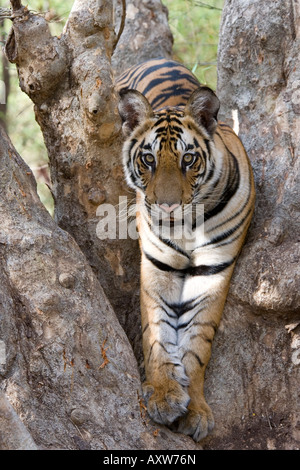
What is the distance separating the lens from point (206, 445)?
302 cm

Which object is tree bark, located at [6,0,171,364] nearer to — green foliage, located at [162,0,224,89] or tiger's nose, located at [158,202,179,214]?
tiger's nose, located at [158,202,179,214]

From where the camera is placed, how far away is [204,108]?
10.7ft

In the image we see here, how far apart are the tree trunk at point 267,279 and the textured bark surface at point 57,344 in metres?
0.41

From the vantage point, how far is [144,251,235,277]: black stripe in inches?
130

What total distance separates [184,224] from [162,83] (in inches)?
49.5

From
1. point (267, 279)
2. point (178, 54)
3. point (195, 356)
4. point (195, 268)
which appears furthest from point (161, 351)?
point (178, 54)

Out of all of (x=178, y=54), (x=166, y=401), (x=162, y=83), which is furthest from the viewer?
(x=178, y=54)

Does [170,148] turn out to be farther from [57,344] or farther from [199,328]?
[57,344]

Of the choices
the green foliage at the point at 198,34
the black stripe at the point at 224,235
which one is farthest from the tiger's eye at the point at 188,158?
the green foliage at the point at 198,34

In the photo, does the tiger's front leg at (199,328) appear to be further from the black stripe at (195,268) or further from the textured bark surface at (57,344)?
the textured bark surface at (57,344)

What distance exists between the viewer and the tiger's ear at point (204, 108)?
3191 millimetres

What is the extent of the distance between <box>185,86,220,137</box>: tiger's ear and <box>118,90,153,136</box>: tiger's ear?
0.22 meters

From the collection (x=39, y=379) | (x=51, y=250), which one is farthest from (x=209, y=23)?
(x=39, y=379)

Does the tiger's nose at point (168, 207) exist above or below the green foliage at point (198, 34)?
below
